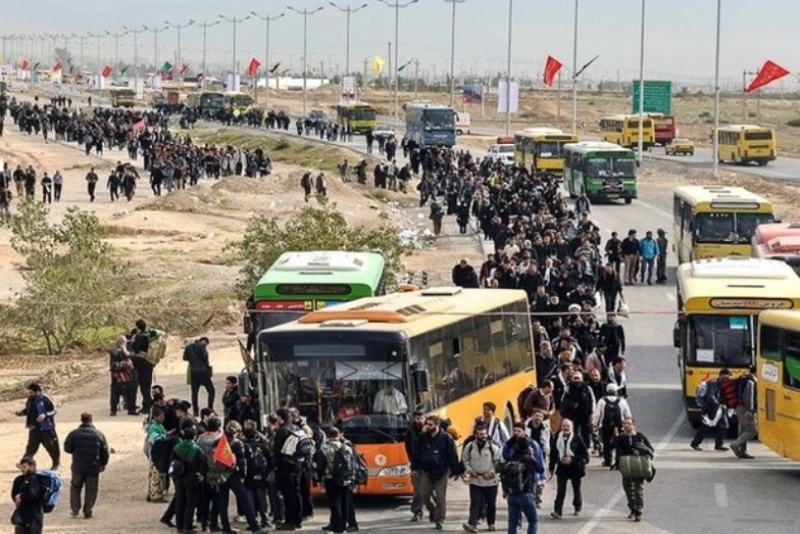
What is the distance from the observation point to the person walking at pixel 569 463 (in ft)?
67.2

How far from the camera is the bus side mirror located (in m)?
21.3

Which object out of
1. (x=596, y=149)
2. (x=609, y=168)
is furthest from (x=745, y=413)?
(x=609, y=168)

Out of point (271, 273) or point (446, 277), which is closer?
point (271, 273)

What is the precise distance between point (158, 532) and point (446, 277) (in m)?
26.3

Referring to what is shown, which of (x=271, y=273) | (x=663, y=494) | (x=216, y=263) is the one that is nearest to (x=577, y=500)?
(x=663, y=494)

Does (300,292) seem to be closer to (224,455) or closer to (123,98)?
(224,455)

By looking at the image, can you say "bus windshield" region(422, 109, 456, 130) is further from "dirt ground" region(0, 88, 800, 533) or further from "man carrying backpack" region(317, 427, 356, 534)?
"man carrying backpack" region(317, 427, 356, 534)

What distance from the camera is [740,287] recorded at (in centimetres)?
2686

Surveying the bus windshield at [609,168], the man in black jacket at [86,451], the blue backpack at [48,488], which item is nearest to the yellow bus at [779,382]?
the man in black jacket at [86,451]

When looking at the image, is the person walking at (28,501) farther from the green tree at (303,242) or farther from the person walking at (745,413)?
the green tree at (303,242)

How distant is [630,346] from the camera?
35.2 metres

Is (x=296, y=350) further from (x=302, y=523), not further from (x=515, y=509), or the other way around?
(x=515, y=509)

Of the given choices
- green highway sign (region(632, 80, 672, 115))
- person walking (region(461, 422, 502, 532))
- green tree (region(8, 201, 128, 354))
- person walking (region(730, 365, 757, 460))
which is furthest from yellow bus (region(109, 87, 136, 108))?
person walking (region(461, 422, 502, 532))

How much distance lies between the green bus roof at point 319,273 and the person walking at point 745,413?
5.61 m
